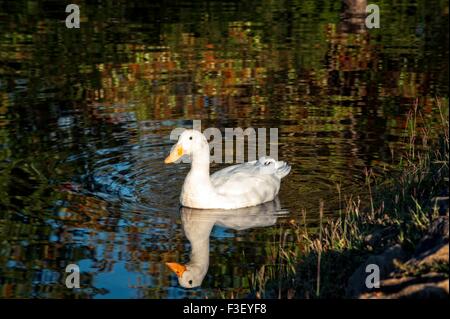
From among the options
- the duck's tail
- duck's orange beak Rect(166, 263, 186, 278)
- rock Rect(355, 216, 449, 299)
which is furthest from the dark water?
rock Rect(355, 216, 449, 299)

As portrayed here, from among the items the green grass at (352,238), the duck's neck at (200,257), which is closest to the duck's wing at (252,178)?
the green grass at (352,238)

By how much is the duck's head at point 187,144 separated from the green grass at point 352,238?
163 centimetres

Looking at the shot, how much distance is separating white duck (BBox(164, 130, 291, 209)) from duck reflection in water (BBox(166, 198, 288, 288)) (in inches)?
3.7

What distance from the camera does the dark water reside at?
10.4 m

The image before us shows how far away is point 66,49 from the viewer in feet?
69.2

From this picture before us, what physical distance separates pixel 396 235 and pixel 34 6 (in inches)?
732

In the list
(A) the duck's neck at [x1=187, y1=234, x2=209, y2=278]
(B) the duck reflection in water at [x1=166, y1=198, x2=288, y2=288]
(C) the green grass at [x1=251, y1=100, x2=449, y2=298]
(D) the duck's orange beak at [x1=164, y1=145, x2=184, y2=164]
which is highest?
(D) the duck's orange beak at [x1=164, y1=145, x2=184, y2=164]

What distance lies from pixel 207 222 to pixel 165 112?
204 inches

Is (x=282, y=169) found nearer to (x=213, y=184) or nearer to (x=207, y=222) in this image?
(x=213, y=184)

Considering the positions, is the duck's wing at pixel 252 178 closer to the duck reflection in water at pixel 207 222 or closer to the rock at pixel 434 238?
the duck reflection in water at pixel 207 222

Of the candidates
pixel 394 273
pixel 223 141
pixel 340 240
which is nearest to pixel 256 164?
pixel 223 141

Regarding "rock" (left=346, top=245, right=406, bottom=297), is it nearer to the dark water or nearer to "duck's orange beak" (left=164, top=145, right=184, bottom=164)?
the dark water

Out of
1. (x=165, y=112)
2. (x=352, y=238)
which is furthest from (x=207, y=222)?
(x=165, y=112)
